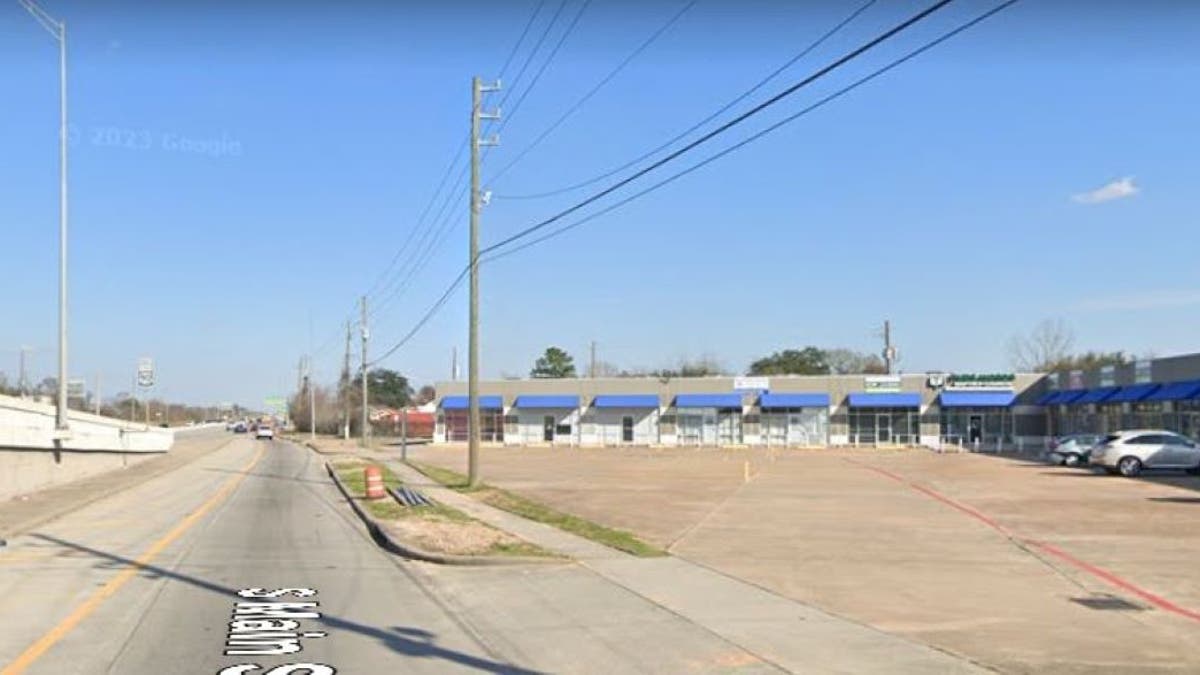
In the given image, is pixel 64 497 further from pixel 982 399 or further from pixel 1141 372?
pixel 982 399

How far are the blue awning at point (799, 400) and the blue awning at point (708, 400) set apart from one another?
2443mm

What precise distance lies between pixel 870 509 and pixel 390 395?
16809 cm

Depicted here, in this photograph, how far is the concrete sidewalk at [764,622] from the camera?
28.6 feet

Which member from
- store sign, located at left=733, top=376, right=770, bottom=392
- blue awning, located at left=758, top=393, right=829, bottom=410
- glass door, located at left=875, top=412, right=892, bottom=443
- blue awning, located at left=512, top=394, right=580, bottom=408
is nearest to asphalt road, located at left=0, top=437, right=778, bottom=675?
blue awning, located at left=758, top=393, right=829, bottom=410

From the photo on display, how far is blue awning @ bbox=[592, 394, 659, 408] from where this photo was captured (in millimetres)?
82562

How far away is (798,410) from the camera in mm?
78500

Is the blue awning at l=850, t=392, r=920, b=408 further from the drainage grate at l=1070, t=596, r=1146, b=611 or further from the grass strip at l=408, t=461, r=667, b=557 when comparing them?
the drainage grate at l=1070, t=596, r=1146, b=611

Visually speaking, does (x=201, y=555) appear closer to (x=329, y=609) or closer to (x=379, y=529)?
(x=379, y=529)

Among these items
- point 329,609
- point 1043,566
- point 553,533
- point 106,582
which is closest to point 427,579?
point 329,609

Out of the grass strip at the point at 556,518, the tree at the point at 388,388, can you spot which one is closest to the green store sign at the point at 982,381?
the grass strip at the point at 556,518

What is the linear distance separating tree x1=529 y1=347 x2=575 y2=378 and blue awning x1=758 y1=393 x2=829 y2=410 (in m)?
73.1

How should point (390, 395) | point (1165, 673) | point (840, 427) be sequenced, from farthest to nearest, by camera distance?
point (390, 395)
point (840, 427)
point (1165, 673)

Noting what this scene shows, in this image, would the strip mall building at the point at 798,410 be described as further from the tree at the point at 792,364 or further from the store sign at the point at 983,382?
the tree at the point at 792,364

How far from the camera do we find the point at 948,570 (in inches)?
580
